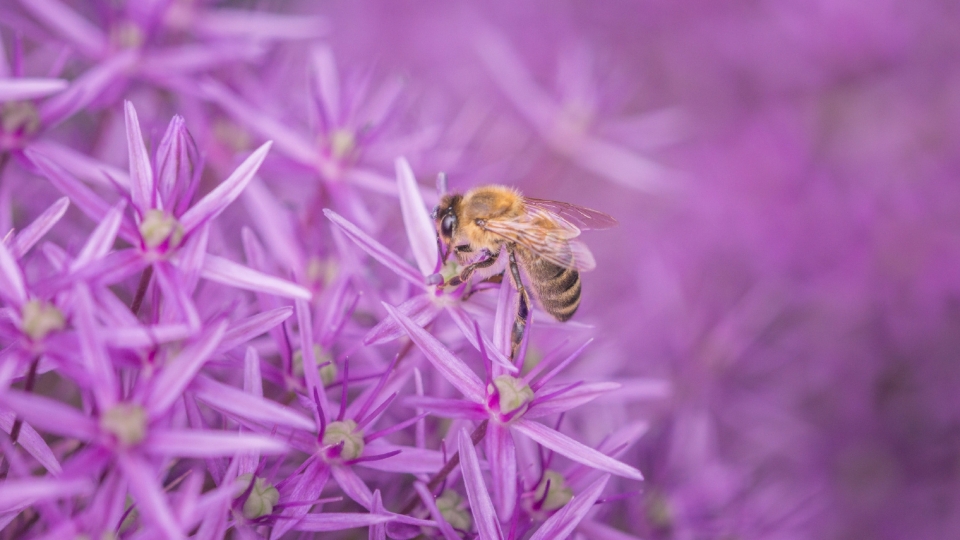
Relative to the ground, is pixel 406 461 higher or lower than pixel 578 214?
lower

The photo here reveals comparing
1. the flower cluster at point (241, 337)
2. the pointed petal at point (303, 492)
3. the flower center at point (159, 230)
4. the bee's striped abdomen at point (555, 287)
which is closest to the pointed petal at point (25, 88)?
the flower cluster at point (241, 337)

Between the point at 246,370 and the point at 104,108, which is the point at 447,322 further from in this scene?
the point at 104,108

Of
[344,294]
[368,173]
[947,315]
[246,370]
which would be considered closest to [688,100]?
[947,315]

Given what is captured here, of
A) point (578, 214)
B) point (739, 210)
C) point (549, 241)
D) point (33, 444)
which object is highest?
point (739, 210)

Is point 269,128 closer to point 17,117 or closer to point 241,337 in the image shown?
point 17,117

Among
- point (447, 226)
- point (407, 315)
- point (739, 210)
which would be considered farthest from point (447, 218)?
point (739, 210)

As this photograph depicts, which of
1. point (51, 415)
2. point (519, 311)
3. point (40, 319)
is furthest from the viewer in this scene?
point (519, 311)

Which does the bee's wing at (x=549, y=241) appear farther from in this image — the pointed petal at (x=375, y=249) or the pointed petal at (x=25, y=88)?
the pointed petal at (x=25, y=88)

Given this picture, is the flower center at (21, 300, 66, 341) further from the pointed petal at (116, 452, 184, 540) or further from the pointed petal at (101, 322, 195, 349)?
the pointed petal at (116, 452, 184, 540)
